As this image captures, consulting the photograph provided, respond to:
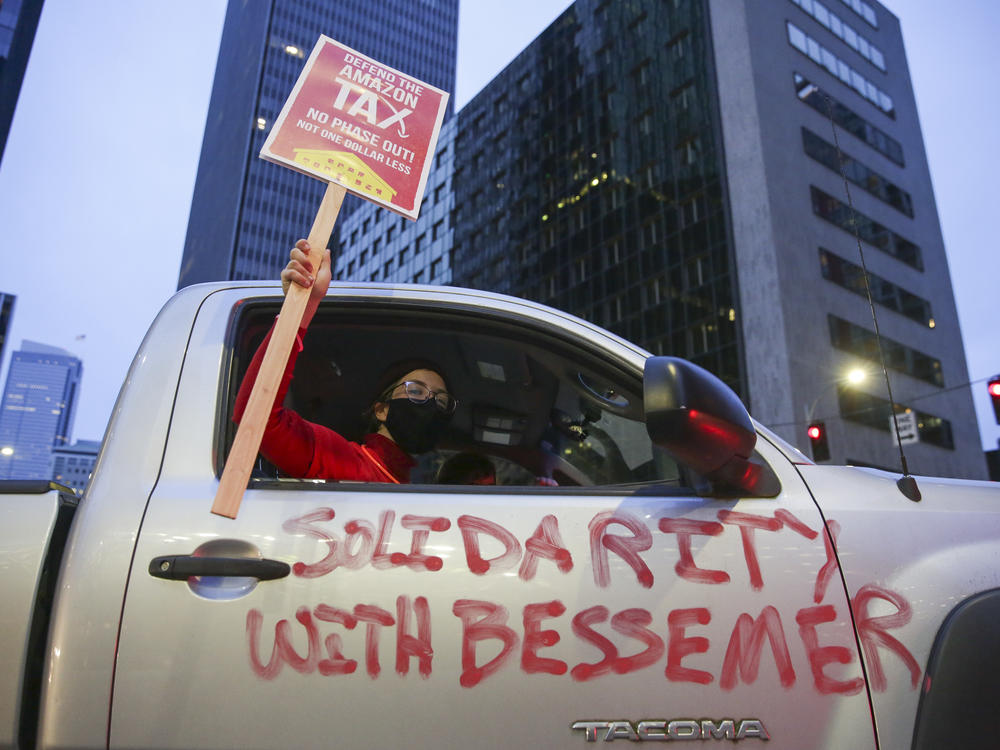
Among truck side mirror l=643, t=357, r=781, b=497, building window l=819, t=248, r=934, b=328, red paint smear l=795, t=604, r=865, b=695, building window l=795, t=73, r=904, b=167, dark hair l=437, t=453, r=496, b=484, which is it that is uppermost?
building window l=795, t=73, r=904, b=167

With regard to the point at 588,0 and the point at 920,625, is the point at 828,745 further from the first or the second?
the point at 588,0

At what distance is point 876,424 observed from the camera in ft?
90.7

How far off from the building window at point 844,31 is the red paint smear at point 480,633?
128 feet

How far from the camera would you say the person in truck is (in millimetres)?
1646

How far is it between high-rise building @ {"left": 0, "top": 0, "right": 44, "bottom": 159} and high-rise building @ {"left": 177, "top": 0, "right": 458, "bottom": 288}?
31.5 meters

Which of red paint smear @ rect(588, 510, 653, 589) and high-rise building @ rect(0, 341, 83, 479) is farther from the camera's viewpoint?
high-rise building @ rect(0, 341, 83, 479)

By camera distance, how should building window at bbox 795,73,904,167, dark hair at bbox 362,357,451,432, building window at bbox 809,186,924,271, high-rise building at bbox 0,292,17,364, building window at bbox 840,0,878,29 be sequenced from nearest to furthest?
dark hair at bbox 362,357,451,432, building window at bbox 809,186,924,271, building window at bbox 795,73,904,167, building window at bbox 840,0,878,29, high-rise building at bbox 0,292,17,364

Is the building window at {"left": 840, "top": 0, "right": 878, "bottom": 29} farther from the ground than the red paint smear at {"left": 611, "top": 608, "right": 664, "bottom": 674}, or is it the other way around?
the building window at {"left": 840, "top": 0, "right": 878, "bottom": 29}

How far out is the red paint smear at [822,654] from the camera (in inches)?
51.5

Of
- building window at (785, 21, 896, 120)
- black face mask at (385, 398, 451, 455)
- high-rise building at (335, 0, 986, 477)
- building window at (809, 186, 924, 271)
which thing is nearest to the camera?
black face mask at (385, 398, 451, 455)

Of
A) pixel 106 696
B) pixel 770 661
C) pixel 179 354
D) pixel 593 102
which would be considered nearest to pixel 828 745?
pixel 770 661

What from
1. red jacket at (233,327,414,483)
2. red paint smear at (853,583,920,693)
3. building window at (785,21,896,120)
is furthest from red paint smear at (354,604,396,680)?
building window at (785,21,896,120)

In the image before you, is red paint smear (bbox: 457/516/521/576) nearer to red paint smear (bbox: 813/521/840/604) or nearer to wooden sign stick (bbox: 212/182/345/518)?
wooden sign stick (bbox: 212/182/345/518)

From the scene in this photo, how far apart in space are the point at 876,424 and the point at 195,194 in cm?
9881
